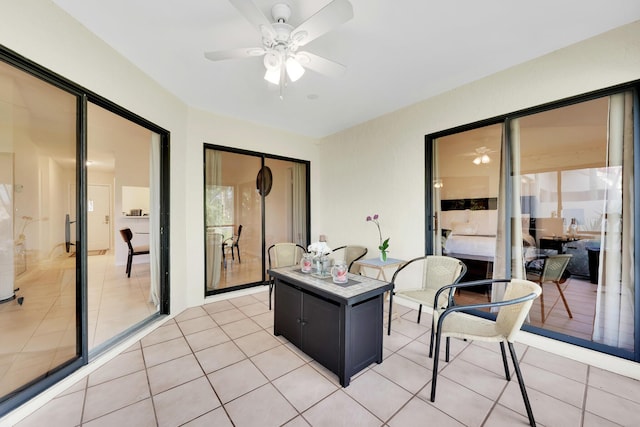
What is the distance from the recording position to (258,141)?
413 centimetres

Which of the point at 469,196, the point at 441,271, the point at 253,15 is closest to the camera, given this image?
the point at 253,15

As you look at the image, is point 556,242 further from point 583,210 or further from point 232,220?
point 232,220

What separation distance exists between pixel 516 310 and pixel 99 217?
10.1m

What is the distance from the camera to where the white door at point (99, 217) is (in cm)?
757

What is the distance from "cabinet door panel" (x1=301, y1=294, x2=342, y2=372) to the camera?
1.95 m

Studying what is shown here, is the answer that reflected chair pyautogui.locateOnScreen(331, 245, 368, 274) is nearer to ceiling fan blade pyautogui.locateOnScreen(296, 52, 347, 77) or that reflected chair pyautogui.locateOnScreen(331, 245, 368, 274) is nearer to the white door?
ceiling fan blade pyautogui.locateOnScreen(296, 52, 347, 77)

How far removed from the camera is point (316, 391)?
1.83 meters

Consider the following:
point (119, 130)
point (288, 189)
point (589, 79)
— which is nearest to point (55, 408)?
point (288, 189)

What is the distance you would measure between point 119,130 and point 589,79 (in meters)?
6.43

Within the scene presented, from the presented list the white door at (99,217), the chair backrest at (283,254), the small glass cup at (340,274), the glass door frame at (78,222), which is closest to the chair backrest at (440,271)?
the small glass cup at (340,274)

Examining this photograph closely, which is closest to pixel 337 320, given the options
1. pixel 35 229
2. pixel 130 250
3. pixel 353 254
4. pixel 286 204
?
pixel 353 254

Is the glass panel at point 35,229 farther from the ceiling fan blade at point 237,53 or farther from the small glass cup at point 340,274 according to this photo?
the small glass cup at point 340,274

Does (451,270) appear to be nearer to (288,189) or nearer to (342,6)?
(342,6)

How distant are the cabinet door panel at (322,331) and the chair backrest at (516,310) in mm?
1158
